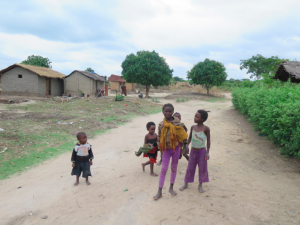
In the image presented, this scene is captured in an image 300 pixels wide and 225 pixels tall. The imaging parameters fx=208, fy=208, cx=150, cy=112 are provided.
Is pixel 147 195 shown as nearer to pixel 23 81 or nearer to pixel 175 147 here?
pixel 175 147

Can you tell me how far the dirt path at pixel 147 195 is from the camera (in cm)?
283

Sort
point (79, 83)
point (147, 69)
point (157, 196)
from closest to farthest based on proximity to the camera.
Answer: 1. point (157, 196)
2. point (79, 83)
3. point (147, 69)

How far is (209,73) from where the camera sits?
88.6ft

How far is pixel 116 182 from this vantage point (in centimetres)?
408

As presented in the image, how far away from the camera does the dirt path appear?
9.29 feet

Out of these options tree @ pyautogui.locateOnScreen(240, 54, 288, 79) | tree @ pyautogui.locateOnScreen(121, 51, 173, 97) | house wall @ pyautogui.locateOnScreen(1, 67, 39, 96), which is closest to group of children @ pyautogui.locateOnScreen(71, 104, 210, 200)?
house wall @ pyautogui.locateOnScreen(1, 67, 39, 96)

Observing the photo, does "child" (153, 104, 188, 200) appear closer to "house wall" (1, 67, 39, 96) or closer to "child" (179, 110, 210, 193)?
"child" (179, 110, 210, 193)

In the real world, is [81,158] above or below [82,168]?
above

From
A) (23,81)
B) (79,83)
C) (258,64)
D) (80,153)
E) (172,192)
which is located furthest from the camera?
(258,64)

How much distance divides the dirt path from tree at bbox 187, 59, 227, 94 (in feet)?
74.0

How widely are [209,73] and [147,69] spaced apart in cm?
820

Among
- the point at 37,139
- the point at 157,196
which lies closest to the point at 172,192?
the point at 157,196

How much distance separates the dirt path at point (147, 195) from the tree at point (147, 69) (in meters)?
20.3

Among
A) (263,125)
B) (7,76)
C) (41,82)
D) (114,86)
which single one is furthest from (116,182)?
(114,86)
